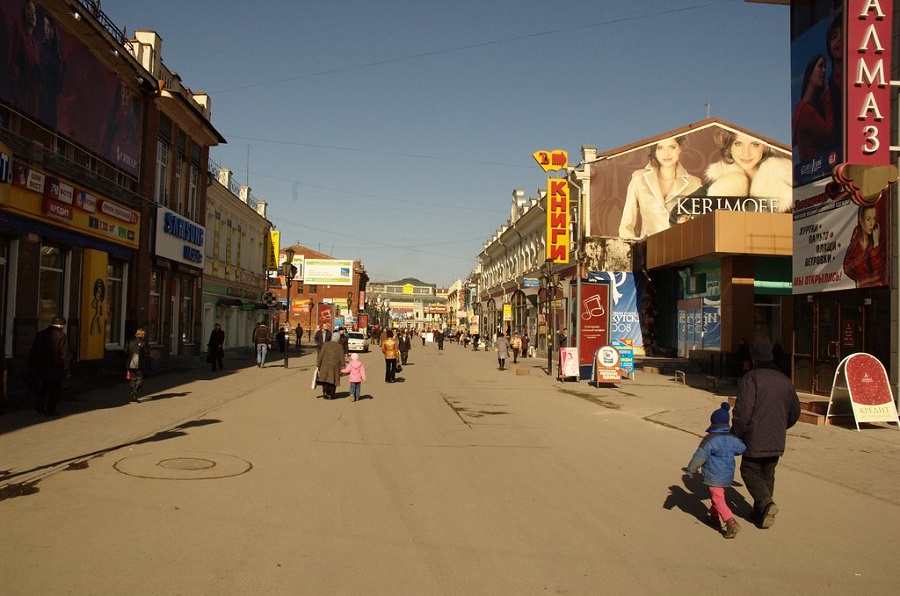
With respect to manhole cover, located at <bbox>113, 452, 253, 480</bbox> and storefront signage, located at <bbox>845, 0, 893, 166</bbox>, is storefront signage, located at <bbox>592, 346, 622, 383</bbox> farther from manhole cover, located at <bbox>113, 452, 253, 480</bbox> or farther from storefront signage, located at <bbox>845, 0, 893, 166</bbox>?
manhole cover, located at <bbox>113, 452, 253, 480</bbox>

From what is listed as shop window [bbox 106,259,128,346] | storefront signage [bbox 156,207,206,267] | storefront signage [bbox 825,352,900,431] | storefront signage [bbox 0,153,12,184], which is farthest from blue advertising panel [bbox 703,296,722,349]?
storefront signage [bbox 0,153,12,184]

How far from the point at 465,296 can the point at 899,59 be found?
280 feet

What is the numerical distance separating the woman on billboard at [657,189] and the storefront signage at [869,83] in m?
22.9

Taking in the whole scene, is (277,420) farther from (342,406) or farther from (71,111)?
(71,111)

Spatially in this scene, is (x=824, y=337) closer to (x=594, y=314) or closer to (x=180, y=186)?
(x=594, y=314)

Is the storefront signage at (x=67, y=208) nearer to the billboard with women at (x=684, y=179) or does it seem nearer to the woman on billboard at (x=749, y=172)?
the billboard with women at (x=684, y=179)

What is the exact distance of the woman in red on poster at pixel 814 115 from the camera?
15.7 m

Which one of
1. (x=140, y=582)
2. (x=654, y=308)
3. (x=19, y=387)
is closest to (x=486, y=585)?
(x=140, y=582)

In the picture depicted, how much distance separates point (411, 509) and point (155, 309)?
764 inches

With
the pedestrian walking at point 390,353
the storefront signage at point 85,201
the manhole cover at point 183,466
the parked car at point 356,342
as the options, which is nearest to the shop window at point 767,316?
the pedestrian walking at point 390,353

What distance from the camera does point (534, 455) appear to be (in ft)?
32.4

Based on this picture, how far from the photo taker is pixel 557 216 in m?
37.6

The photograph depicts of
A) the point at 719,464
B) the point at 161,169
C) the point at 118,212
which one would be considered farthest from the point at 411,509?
the point at 161,169

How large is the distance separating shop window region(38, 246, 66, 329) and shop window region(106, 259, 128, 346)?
2.71 meters
